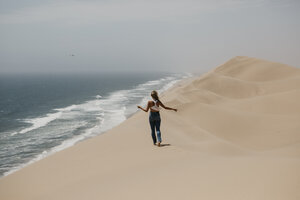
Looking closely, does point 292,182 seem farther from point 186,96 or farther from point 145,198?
point 186,96

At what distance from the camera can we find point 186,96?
26.7m

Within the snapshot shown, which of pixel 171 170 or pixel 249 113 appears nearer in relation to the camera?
pixel 171 170

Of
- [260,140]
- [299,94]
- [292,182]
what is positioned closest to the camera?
[292,182]

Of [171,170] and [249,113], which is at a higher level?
[171,170]

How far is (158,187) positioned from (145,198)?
0.42m

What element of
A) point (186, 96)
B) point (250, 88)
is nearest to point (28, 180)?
point (186, 96)

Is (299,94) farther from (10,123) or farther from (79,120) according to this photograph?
(10,123)

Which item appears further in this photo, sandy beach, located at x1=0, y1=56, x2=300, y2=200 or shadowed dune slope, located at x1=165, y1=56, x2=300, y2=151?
shadowed dune slope, located at x1=165, y1=56, x2=300, y2=151

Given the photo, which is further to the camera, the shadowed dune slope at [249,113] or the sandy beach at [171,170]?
the shadowed dune slope at [249,113]

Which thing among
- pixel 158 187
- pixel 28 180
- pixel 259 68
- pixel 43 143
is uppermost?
pixel 259 68

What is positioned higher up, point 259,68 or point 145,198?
point 259,68

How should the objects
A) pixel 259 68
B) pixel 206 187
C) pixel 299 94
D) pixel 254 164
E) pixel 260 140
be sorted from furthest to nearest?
pixel 259 68
pixel 299 94
pixel 260 140
pixel 254 164
pixel 206 187

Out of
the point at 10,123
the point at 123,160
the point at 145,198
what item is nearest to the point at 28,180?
the point at 123,160

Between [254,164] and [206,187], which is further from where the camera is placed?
[254,164]
